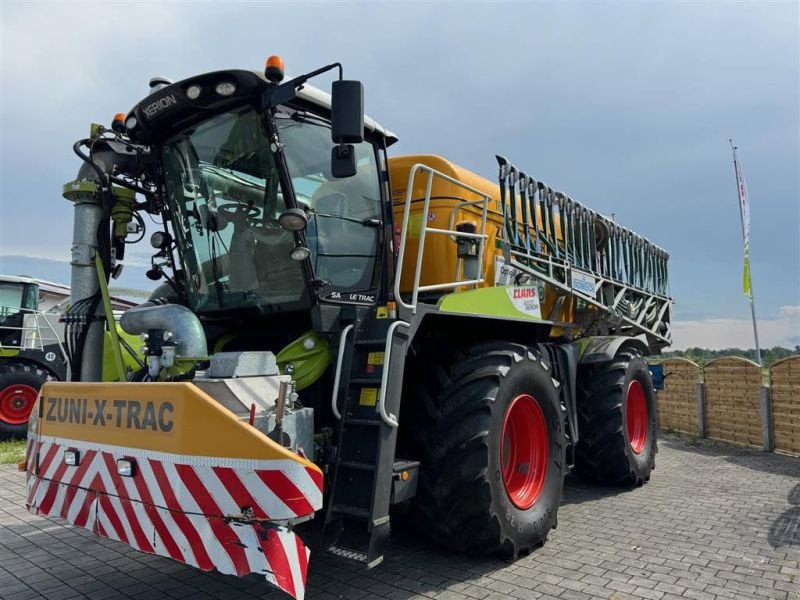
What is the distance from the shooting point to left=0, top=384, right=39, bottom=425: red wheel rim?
10477mm

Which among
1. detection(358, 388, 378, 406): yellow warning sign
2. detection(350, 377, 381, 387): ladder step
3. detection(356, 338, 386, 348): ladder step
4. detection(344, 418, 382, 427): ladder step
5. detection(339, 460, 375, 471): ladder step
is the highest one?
detection(356, 338, 386, 348): ladder step

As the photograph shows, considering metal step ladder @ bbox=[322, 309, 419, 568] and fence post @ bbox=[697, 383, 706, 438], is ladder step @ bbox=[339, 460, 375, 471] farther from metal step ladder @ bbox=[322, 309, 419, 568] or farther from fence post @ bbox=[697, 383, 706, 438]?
fence post @ bbox=[697, 383, 706, 438]

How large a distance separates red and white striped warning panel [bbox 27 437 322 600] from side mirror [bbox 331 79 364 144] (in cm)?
178

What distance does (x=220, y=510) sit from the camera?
9.46 ft

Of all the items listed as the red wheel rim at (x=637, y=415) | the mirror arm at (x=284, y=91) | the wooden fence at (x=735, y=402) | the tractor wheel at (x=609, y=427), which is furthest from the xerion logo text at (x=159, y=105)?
the wooden fence at (x=735, y=402)

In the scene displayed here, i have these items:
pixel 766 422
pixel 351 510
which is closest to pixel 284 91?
pixel 351 510

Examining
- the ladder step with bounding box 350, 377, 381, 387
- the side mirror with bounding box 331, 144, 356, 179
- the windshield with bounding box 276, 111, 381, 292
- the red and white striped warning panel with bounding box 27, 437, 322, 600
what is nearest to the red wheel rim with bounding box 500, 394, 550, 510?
the ladder step with bounding box 350, 377, 381, 387

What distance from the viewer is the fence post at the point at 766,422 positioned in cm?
944

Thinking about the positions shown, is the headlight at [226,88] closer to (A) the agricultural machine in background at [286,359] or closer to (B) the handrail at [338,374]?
(A) the agricultural machine in background at [286,359]

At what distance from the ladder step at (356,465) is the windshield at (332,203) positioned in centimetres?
118

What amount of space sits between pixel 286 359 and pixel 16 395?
29.8ft

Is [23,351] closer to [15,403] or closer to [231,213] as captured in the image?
[15,403]

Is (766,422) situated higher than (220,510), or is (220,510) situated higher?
(220,510)

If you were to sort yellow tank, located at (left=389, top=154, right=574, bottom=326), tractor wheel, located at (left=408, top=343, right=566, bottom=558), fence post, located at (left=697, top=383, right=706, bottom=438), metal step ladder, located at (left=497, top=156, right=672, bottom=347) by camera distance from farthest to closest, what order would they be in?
fence post, located at (left=697, top=383, right=706, bottom=438), metal step ladder, located at (left=497, top=156, right=672, bottom=347), yellow tank, located at (left=389, top=154, right=574, bottom=326), tractor wheel, located at (left=408, top=343, right=566, bottom=558)
